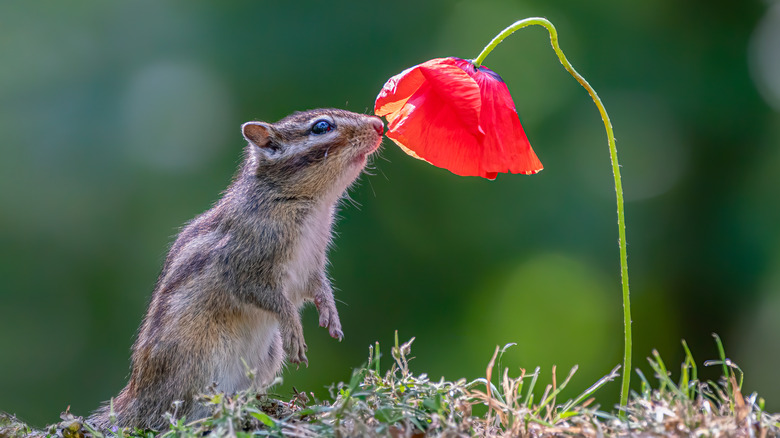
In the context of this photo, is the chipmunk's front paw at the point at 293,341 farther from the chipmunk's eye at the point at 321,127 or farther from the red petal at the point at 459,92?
the red petal at the point at 459,92

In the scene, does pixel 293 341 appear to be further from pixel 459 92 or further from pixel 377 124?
pixel 459 92

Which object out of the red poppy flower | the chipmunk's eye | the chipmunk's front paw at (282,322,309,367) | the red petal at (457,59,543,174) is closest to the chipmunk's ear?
the chipmunk's eye

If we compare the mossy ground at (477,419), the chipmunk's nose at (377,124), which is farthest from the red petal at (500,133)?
the chipmunk's nose at (377,124)

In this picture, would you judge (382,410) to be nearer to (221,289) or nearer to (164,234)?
(221,289)

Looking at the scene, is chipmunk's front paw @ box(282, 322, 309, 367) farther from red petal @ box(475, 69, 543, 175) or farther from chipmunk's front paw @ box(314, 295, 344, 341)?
red petal @ box(475, 69, 543, 175)

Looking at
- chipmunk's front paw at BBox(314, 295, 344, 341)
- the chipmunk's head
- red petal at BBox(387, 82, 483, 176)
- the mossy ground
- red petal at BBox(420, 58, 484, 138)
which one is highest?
red petal at BBox(420, 58, 484, 138)

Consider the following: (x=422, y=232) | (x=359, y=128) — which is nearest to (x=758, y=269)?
(x=422, y=232)
